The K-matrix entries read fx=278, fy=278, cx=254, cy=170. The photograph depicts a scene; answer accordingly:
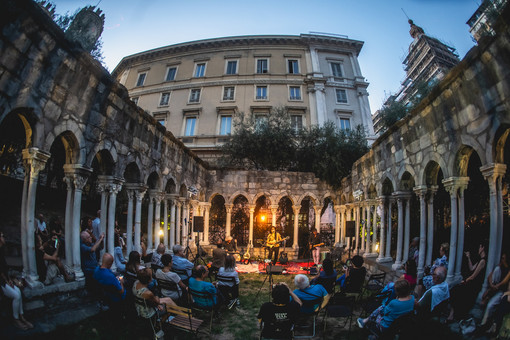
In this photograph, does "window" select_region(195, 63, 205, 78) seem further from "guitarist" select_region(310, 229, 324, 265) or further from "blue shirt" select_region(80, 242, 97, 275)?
"blue shirt" select_region(80, 242, 97, 275)

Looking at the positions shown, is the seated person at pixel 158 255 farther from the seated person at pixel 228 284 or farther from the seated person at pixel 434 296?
the seated person at pixel 434 296

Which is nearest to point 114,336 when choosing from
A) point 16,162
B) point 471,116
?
point 471,116

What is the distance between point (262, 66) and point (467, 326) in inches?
871

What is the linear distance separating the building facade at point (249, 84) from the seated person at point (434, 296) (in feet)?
55.6

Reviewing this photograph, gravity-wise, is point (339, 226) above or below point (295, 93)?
below

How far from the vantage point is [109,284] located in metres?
3.94

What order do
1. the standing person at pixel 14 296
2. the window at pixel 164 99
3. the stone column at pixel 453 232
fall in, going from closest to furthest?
the standing person at pixel 14 296 → the stone column at pixel 453 232 → the window at pixel 164 99

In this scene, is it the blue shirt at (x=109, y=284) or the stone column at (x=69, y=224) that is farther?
the stone column at (x=69, y=224)

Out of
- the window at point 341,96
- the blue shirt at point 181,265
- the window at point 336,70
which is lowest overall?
the blue shirt at point 181,265

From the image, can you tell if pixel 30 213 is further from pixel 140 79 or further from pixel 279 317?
pixel 140 79

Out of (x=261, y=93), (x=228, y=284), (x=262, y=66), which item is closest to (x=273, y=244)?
(x=228, y=284)

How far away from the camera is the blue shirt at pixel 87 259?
4824 mm

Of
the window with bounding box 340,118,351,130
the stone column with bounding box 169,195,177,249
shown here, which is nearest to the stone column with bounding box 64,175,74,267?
the stone column with bounding box 169,195,177,249

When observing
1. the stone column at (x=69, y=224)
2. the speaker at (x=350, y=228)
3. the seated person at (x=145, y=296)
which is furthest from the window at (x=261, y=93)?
the seated person at (x=145, y=296)
